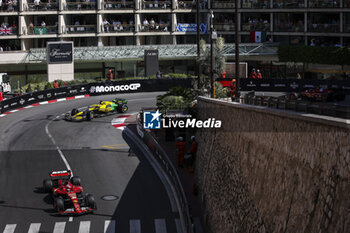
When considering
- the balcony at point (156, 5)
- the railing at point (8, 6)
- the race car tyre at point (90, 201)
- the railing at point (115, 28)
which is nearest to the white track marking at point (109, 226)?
the race car tyre at point (90, 201)

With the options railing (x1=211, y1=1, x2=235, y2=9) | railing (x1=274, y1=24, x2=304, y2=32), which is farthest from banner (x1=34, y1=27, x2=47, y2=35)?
railing (x1=274, y1=24, x2=304, y2=32)

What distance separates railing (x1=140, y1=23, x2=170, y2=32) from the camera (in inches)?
2874

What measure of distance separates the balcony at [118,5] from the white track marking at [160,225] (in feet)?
163

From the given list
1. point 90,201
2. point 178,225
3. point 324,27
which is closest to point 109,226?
point 90,201

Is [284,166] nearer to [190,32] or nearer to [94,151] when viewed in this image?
[94,151]

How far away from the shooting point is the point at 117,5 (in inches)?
2849

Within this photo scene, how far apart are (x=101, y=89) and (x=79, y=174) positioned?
24.4m

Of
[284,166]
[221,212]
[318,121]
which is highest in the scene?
[318,121]

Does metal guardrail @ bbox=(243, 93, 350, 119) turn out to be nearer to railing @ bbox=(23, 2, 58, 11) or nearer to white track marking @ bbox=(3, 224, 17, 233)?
white track marking @ bbox=(3, 224, 17, 233)

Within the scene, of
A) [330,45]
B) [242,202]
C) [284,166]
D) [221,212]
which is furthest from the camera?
[330,45]

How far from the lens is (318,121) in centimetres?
1616

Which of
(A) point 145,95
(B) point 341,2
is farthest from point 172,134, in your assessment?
(B) point 341,2

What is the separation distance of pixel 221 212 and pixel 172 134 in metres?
12.8

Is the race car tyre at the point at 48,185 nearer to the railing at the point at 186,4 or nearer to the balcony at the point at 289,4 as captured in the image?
the railing at the point at 186,4
